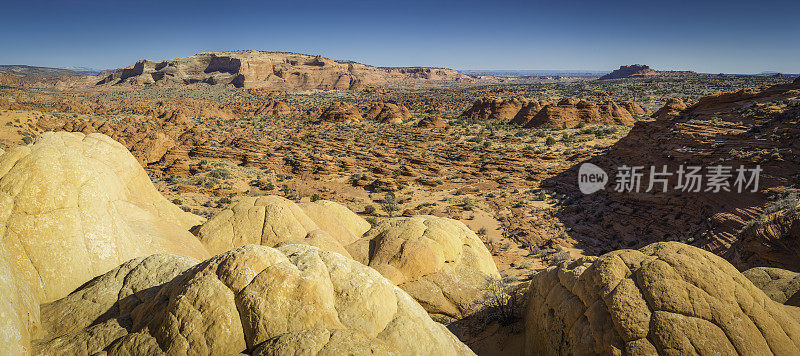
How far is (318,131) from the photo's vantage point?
5400cm

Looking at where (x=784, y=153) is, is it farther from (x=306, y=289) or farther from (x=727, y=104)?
(x=306, y=289)

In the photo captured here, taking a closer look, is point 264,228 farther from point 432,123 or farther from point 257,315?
point 432,123

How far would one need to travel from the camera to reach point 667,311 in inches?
196

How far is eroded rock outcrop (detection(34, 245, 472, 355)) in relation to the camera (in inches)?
147

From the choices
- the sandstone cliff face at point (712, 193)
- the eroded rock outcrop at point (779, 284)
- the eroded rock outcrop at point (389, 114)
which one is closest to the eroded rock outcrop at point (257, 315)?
the eroded rock outcrop at point (779, 284)

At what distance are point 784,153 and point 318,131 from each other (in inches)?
1946

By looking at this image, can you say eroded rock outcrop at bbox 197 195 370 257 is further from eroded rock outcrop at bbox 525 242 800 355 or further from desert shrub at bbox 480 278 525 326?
eroded rock outcrop at bbox 525 242 800 355

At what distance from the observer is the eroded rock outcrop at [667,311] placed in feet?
15.4

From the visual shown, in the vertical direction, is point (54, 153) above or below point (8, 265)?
above

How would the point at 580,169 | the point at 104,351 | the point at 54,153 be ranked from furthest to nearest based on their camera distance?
the point at 580,169 < the point at 54,153 < the point at 104,351

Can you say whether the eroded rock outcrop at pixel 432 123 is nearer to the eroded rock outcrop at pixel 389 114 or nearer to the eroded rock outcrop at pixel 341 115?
the eroded rock outcrop at pixel 389 114

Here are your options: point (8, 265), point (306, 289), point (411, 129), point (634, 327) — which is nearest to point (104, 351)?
point (8, 265)

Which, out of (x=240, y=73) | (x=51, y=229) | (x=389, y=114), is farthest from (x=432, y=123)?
(x=240, y=73)
